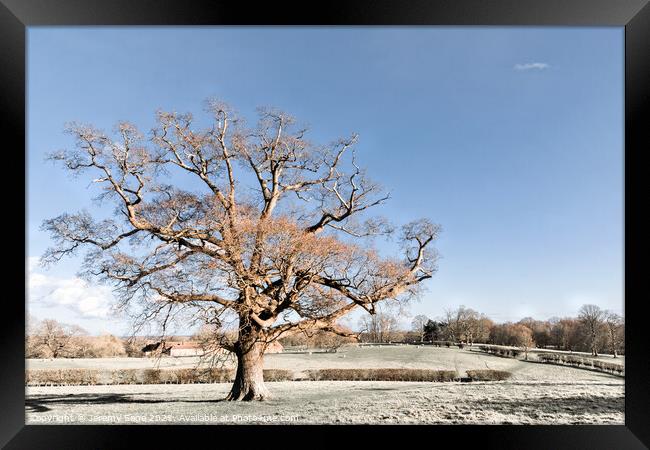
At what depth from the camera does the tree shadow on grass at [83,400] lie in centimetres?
577

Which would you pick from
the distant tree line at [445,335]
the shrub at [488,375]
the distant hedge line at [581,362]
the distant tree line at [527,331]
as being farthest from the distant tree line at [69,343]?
the distant hedge line at [581,362]

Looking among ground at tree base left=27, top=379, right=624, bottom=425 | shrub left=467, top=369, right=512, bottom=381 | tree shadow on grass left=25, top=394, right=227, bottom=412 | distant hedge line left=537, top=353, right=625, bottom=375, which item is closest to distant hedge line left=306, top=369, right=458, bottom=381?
shrub left=467, top=369, right=512, bottom=381

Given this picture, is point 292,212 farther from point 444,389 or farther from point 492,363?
point 492,363

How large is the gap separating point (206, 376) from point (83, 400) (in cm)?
165

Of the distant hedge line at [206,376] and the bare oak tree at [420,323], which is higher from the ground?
the bare oak tree at [420,323]

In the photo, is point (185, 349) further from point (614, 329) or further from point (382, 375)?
point (614, 329)

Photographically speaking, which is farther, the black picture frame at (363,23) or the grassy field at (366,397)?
the grassy field at (366,397)

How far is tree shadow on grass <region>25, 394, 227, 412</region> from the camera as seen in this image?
5.77 metres

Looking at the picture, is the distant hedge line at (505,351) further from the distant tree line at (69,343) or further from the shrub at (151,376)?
the distant tree line at (69,343)

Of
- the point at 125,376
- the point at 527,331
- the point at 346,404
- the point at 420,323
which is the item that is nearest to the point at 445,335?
the point at 420,323

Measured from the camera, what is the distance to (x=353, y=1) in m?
3.65
